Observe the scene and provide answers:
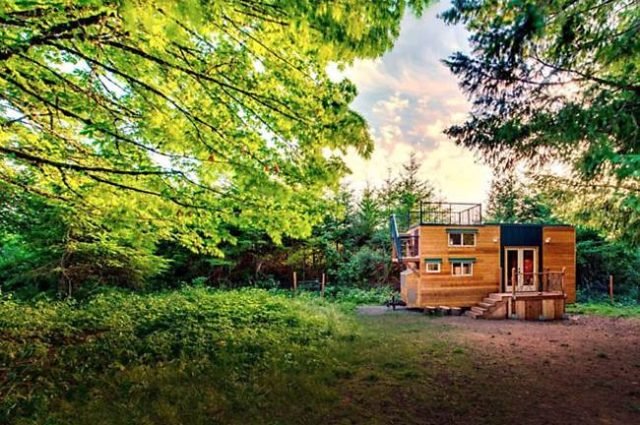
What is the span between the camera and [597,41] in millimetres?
4742

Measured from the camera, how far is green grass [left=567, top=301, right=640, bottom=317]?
1380 centimetres

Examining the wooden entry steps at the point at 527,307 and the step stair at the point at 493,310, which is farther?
the step stair at the point at 493,310

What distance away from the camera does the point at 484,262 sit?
14.3 m

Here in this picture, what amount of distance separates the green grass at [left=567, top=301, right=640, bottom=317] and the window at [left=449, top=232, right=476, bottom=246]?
195 inches

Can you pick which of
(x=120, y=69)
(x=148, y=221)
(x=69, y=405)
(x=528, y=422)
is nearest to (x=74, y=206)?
(x=148, y=221)

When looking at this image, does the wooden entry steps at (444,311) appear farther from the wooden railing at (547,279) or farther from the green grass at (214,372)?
the green grass at (214,372)

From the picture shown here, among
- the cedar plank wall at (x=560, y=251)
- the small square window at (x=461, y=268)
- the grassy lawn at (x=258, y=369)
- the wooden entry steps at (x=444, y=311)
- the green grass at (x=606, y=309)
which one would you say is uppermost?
the cedar plank wall at (x=560, y=251)

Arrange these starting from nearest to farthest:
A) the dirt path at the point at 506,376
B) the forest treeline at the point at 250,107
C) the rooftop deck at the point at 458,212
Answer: the forest treeline at the point at 250,107, the dirt path at the point at 506,376, the rooftop deck at the point at 458,212

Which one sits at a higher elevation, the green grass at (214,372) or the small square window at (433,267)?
the small square window at (433,267)

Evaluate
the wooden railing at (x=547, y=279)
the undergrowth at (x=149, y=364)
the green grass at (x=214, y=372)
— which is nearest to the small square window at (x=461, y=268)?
the wooden railing at (x=547, y=279)

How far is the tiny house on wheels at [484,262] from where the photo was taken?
13.9 meters

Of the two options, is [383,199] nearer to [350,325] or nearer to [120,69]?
[350,325]

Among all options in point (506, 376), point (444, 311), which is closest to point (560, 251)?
point (444, 311)

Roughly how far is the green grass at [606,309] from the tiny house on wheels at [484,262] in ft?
2.32
